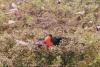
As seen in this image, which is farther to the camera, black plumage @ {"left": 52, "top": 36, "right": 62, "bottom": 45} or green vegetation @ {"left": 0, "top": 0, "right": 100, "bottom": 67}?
black plumage @ {"left": 52, "top": 36, "right": 62, "bottom": 45}

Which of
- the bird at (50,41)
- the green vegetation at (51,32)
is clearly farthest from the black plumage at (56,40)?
the green vegetation at (51,32)

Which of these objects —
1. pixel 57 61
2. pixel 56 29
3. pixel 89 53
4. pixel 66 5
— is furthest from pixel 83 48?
pixel 66 5

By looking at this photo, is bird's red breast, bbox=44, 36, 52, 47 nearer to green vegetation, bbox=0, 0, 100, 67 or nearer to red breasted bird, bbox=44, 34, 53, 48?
red breasted bird, bbox=44, 34, 53, 48

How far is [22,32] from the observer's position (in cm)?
903

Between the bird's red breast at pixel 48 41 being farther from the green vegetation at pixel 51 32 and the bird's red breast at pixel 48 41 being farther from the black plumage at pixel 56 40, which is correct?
the green vegetation at pixel 51 32

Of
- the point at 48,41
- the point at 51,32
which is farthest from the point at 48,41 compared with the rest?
the point at 51,32

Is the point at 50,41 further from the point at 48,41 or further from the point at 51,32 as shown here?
the point at 51,32

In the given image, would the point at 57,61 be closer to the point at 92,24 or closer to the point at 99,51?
the point at 99,51

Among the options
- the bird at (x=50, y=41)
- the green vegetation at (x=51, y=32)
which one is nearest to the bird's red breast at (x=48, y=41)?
the bird at (x=50, y=41)

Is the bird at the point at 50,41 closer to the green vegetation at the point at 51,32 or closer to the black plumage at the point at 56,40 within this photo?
the black plumage at the point at 56,40

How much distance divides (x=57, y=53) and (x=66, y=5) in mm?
3290

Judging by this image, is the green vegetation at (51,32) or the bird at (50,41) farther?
the bird at (50,41)

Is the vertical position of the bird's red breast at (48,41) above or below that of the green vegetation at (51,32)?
above

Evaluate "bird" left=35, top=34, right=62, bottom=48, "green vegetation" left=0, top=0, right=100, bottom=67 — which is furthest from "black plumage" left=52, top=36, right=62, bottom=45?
"green vegetation" left=0, top=0, right=100, bottom=67
